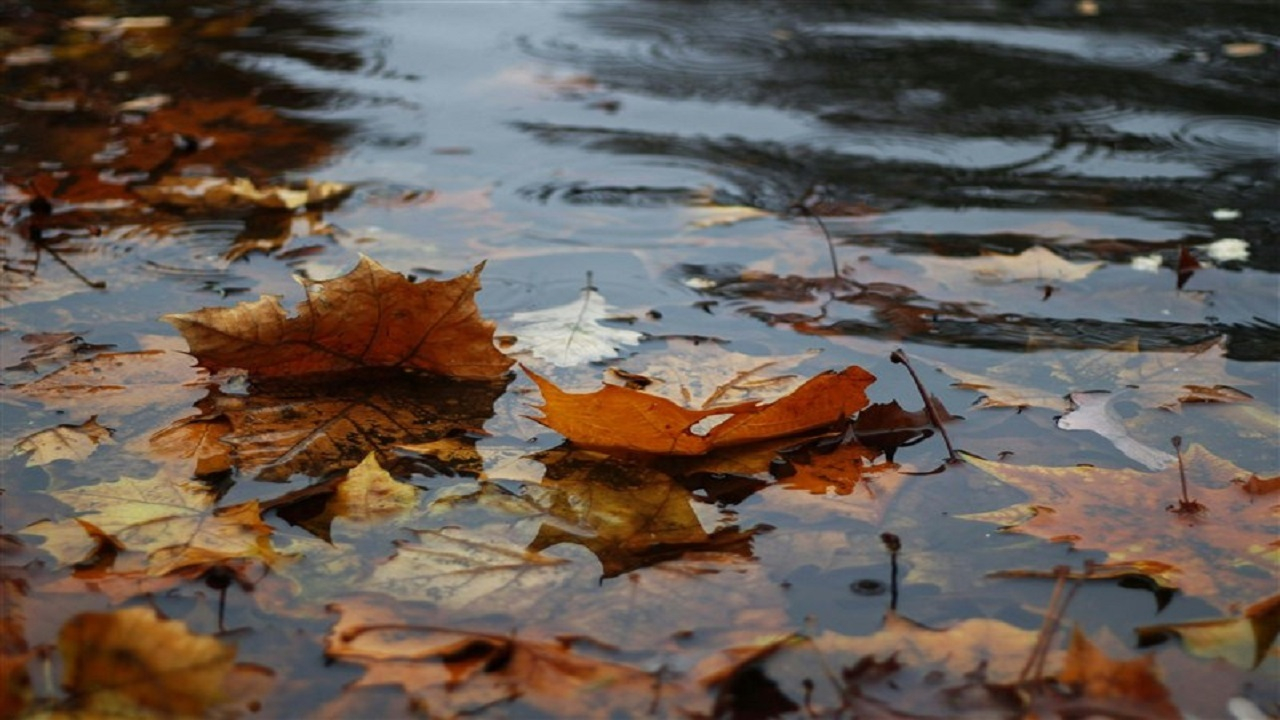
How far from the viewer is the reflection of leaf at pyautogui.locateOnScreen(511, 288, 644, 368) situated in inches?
77.5

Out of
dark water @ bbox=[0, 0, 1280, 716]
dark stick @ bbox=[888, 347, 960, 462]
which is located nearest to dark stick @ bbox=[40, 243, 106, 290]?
dark water @ bbox=[0, 0, 1280, 716]

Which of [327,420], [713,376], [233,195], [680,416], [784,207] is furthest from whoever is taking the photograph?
[784,207]

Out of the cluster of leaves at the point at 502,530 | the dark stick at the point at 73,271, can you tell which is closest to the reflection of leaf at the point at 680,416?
the cluster of leaves at the point at 502,530

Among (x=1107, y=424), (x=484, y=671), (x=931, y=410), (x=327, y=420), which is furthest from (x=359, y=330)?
(x=1107, y=424)

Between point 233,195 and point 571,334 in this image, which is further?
point 233,195

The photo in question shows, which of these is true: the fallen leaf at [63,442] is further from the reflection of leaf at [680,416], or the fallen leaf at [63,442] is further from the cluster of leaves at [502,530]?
the reflection of leaf at [680,416]

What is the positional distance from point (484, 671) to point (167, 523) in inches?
19.6

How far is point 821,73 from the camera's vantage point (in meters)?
4.30

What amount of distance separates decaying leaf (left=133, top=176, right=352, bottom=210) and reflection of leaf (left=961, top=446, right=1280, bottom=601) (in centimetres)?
183

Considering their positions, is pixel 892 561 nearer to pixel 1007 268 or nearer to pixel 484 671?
pixel 484 671

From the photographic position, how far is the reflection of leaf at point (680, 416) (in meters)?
1.53

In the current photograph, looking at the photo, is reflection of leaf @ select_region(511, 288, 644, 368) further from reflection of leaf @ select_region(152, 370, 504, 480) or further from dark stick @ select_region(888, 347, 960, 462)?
dark stick @ select_region(888, 347, 960, 462)

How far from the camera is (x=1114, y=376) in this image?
195cm

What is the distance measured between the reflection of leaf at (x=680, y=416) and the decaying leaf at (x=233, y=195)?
1.39 metres
